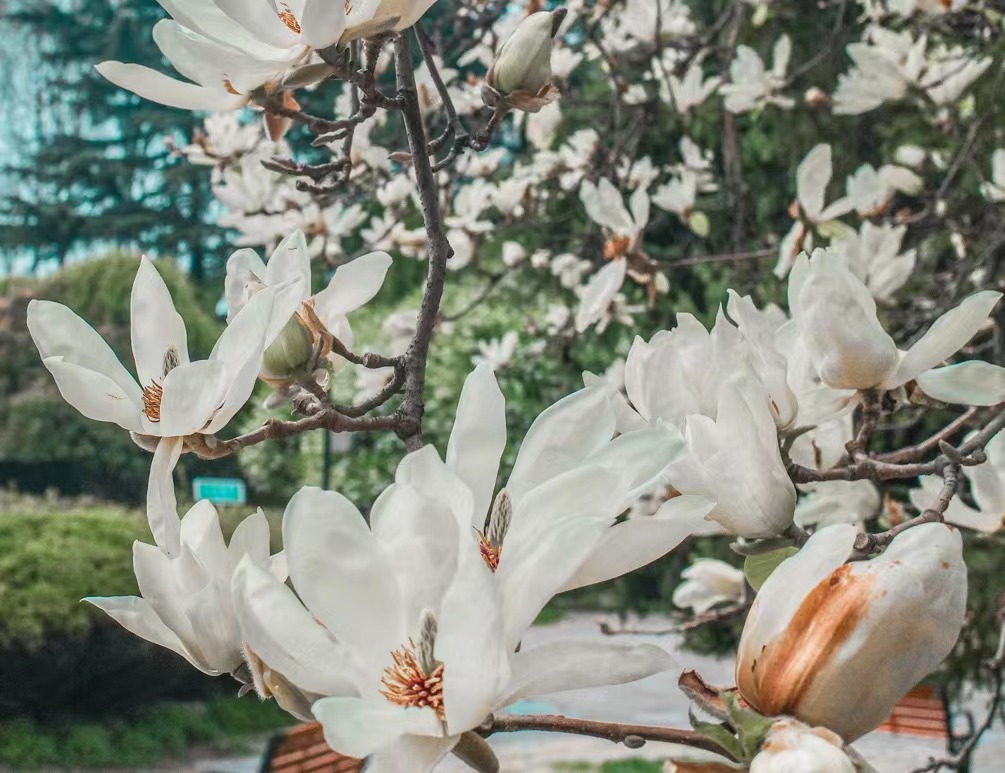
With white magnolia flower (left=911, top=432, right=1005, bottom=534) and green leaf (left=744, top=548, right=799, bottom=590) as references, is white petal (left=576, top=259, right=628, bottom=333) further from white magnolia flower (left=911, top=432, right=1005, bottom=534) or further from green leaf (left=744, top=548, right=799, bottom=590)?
green leaf (left=744, top=548, right=799, bottom=590)

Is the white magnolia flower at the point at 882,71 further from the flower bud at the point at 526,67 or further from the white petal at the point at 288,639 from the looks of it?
the white petal at the point at 288,639

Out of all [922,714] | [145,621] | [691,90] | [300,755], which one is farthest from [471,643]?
[922,714]

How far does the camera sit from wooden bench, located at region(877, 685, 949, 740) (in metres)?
2.63

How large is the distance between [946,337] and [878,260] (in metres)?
0.66

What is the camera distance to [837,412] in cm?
60

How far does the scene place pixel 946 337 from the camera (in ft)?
1.95

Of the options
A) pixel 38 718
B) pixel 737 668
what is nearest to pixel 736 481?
pixel 737 668

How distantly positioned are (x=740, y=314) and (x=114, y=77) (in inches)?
13.9

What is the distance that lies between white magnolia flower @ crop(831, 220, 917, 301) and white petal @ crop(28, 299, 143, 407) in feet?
2.78

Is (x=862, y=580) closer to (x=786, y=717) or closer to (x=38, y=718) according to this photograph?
(x=786, y=717)

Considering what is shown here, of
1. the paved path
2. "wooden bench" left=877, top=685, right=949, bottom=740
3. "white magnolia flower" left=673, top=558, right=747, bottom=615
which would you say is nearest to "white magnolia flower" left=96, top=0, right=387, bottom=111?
"white magnolia flower" left=673, top=558, right=747, bottom=615

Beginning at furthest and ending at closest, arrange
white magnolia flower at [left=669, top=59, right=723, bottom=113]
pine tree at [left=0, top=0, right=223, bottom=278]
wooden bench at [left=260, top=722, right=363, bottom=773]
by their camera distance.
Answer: pine tree at [left=0, top=0, right=223, bottom=278] < wooden bench at [left=260, top=722, right=363, bottom=773] < white magnolia flower at [left=669, top=59, right=723, bottom=113]

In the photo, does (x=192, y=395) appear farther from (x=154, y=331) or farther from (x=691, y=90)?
(x=691, y=90)

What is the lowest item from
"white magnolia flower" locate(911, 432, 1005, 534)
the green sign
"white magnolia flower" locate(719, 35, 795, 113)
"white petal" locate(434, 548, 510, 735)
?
the green sign
